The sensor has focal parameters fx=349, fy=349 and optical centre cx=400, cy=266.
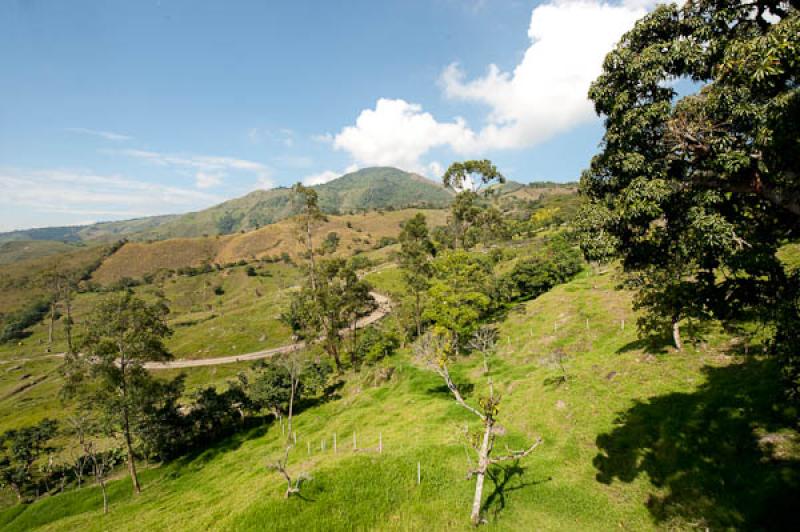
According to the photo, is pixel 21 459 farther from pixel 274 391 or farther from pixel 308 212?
pixel 308 212

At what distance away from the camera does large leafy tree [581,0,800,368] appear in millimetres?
9172

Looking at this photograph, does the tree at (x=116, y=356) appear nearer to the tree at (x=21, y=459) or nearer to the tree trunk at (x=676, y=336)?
the tree at (x=21, y=459)

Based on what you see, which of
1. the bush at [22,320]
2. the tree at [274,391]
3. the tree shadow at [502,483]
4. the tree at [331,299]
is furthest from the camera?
the bush at [22,320]

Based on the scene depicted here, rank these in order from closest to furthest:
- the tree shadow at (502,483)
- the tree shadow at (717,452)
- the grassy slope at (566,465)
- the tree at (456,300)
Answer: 1. the tree shadow at (717,452)
2. the grassy slope at (566,465)
3. the tree shadow at (502,483)
4. the tree at (456,300)

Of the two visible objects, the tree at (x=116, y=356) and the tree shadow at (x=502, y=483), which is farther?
the tree at (x=116, y=356)

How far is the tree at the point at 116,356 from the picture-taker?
37.2 m

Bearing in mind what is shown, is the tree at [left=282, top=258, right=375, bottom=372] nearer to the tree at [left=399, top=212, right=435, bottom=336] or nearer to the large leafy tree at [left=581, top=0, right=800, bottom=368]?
the tree at [left=399, top=212, right=435, bottom=336]

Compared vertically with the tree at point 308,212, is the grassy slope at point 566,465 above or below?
below

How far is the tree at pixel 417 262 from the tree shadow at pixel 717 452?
38.3 metres

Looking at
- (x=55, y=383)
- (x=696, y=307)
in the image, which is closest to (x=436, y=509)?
(x=696, y=307)

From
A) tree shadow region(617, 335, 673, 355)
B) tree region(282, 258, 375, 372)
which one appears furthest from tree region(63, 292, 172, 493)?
tree shadow region(617, 335, 673, 355)

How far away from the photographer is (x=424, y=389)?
4238 cm

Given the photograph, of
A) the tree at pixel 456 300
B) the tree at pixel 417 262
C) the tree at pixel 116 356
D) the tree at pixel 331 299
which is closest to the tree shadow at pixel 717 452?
the tree at pixel 456 300

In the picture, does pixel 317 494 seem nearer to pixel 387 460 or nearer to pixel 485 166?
pixel 387 460
